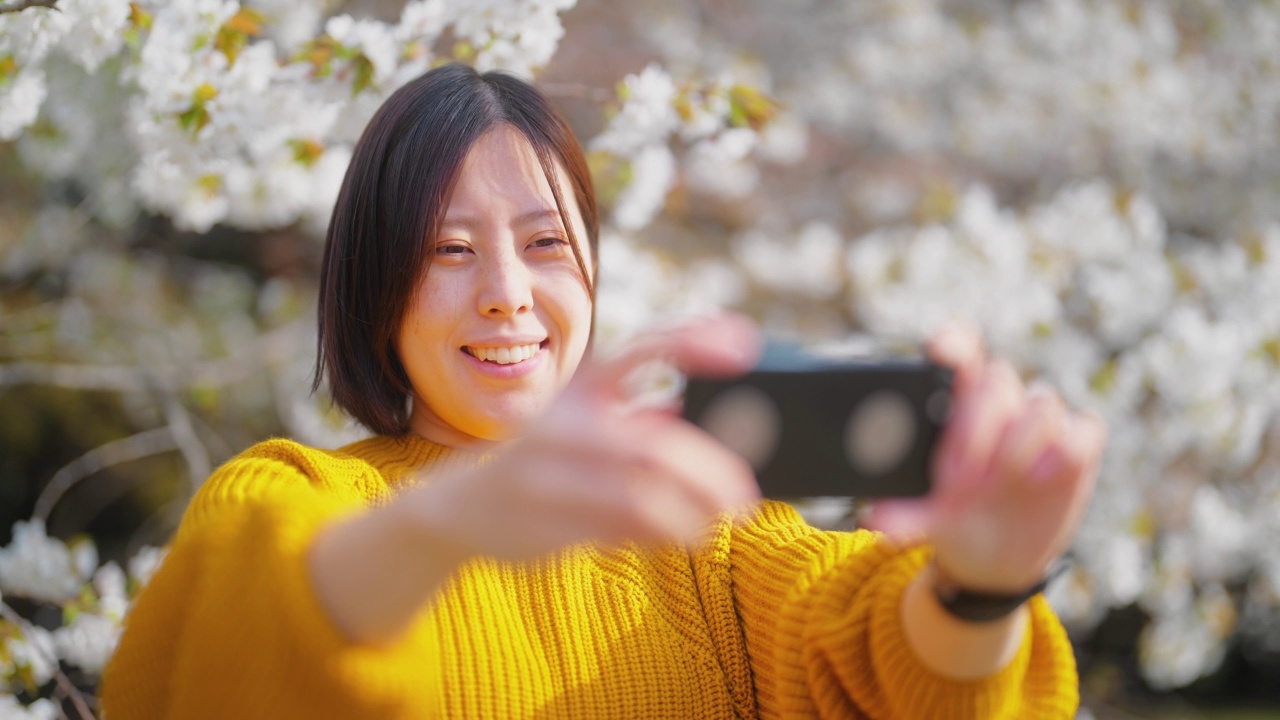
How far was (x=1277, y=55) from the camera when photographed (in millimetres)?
3283

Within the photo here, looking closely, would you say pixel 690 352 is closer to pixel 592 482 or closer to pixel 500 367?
pixel 592 482

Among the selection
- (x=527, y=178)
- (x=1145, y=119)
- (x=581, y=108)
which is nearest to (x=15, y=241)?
(x=581, y=108)

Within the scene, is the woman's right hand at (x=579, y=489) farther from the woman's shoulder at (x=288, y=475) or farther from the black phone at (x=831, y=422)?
the woman's shoulder at (x=288, y=475)

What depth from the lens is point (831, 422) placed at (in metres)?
0.66

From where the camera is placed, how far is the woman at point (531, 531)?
1.93 feet

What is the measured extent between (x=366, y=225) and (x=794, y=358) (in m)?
0.64

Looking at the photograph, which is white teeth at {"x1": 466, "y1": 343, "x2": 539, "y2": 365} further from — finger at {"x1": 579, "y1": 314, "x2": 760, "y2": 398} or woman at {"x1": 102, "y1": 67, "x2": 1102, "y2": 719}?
finger at {"x1": 579, "y1": 314, "x2": 760, "y2": 398}

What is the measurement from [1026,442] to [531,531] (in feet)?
1.04

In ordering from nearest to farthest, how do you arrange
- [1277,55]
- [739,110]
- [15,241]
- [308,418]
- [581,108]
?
1. [739,110]
2. [308,418]
3. [15,241]
4. [1277,55]
5. [581,108]

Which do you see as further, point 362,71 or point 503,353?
point 362,71

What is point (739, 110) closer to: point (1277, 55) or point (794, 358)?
point (794, 358)

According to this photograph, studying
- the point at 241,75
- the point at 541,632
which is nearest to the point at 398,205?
the point at 541,632

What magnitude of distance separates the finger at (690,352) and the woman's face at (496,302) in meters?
0.46

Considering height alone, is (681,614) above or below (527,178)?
below
